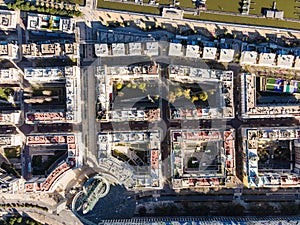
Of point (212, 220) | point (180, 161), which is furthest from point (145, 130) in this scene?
point (212, 220)

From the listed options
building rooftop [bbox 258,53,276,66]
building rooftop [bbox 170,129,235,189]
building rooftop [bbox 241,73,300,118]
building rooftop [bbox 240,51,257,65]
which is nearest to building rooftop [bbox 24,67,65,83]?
building rooftop [bbox 170,129,235,189]

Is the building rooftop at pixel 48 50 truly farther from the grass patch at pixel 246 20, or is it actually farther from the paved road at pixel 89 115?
the grass patch at pixel 246 20

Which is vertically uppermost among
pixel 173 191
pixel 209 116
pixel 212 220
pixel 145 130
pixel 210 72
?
pixel 210 72

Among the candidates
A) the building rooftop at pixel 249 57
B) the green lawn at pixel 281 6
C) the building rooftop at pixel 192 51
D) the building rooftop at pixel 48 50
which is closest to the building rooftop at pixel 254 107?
the building rooftop at pixel 249 57

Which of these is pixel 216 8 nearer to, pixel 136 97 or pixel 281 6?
pixel 281 6

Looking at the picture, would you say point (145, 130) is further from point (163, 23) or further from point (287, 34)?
point (287, 34)
